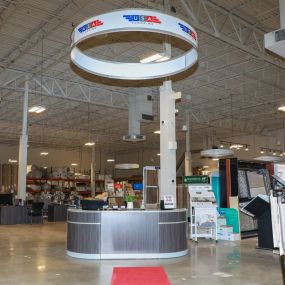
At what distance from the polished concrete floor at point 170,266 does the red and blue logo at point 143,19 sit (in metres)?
3.75

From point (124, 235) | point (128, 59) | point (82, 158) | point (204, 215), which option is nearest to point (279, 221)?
point (124, 235)

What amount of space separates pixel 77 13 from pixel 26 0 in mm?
1247

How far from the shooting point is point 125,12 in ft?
16.7

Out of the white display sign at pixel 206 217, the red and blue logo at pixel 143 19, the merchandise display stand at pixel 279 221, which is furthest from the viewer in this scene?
the white display sign at pixel 206 217

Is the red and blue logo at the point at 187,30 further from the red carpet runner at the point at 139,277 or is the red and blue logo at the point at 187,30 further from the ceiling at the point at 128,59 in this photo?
the red carpet runner at the point at 139,277

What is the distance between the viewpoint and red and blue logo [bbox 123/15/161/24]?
16.7 feet

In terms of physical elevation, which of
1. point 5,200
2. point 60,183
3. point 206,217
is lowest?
point 206,217

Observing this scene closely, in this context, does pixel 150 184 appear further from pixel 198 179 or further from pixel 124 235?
pixel 124 235

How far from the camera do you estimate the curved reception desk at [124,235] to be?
7.12 metres

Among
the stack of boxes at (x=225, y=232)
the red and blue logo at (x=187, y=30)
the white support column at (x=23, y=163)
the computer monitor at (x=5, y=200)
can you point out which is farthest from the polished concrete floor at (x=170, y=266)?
the computer monitor at (x=5, y=200)

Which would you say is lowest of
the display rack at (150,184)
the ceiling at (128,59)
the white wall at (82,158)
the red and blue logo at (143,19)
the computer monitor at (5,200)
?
the computer monitor at (5,200)

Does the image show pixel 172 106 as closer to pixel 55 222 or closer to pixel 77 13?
pixel 77 13

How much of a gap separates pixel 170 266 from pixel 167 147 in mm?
2755

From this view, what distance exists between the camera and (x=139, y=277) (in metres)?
5.08
